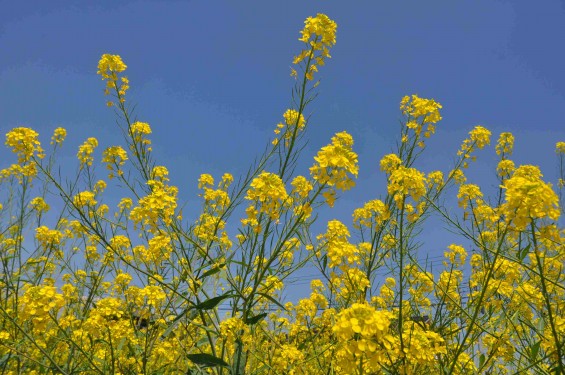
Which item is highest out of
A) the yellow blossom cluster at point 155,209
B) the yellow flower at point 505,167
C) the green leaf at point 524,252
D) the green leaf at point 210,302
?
the yellow flower at point 505,167

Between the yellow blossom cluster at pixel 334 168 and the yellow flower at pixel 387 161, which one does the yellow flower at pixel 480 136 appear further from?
the yellow blossom cluster at pixel 334 168

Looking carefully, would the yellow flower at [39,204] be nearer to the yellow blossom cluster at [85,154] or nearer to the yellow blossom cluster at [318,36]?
the yellow blossom cluster at [85,154]

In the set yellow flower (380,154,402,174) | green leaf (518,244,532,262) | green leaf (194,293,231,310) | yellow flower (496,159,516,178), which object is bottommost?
green leaf (194,293,231,310)

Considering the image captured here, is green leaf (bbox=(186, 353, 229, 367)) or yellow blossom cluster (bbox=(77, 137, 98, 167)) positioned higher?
yellow blossom cluster (bbox=(77, 137, 98, 167))

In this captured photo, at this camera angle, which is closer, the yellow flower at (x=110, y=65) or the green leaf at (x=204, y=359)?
the green leaf at (x=204, y=359)

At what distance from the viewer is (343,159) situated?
2.00m

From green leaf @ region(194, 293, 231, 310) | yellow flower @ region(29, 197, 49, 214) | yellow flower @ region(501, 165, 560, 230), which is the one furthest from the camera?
yellow flower @ region(29, 197, 49, 214)

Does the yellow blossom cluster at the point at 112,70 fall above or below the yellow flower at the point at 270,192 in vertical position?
above

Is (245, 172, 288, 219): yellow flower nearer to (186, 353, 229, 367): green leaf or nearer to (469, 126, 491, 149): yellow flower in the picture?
(186, 353, 229, 367): green leaf

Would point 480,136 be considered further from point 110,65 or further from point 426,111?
point 110,65

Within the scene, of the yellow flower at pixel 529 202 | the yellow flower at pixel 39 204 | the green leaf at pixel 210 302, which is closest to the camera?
the yellow flower at pixel 529 202

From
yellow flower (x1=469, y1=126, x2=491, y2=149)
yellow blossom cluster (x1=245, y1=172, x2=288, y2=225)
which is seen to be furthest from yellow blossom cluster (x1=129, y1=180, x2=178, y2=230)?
yellow flower (x1=469, y1=126, x2=491, y2=149)

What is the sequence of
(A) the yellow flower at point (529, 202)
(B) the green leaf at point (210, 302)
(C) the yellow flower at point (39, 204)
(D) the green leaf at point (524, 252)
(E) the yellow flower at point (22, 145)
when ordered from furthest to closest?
(C) the yellow flower at point (39, 204)
(E) the yellow flower at point (22, 145)
(B) the green leaf at point (210, 302)
(D) the green leaf at point (524, 252)
(A) the yellow flower at point (529, 202)

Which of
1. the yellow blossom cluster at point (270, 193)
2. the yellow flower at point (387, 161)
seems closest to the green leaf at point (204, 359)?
the yellow blossom cluster at point (270, 193)
